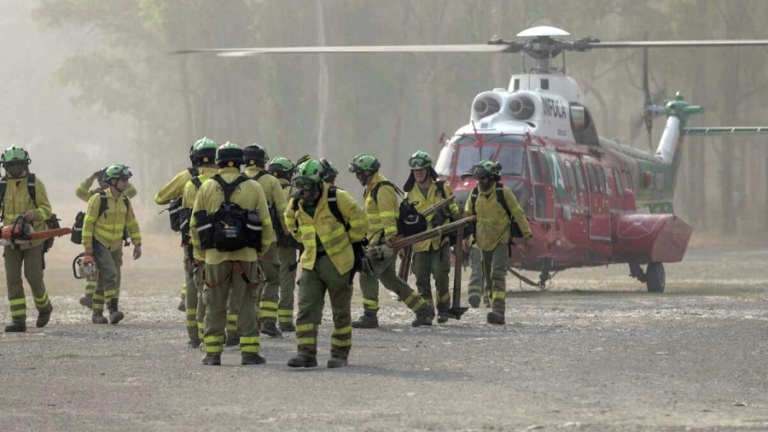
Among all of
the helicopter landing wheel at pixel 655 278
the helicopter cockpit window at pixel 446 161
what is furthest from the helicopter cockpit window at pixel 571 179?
the helicopter landing wheel at pixel 655 278

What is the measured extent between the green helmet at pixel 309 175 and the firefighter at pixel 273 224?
1.94 m

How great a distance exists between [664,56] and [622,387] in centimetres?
4666

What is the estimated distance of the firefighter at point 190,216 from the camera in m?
14.5

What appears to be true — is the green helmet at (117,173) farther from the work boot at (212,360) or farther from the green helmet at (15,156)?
the work boot at (212,360)

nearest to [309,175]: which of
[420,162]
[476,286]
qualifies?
[420,162]

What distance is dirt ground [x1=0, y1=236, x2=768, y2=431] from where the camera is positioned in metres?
10.3

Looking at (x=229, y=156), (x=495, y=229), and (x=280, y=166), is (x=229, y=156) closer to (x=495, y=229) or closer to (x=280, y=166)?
(x=280, y=166)

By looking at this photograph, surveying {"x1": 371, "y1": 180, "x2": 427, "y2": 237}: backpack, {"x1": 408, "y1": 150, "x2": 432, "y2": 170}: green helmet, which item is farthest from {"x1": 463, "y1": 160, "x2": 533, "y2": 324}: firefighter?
{"x1": 371, "y1": 180, "x2": 427, "y2": 237}: backpack

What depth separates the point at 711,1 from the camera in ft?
189

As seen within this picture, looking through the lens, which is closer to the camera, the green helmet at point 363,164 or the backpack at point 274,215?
the backpack at point 274,215

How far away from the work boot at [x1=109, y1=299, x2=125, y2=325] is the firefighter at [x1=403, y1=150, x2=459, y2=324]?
3.48 metres

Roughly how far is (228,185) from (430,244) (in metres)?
5.15

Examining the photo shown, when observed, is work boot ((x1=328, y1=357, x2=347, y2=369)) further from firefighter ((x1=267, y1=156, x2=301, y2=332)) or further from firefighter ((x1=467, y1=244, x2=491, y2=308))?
firefighter ((x1=467, y1=244, x2=491, y2=308))

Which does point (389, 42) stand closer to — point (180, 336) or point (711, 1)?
point (711, 1)
